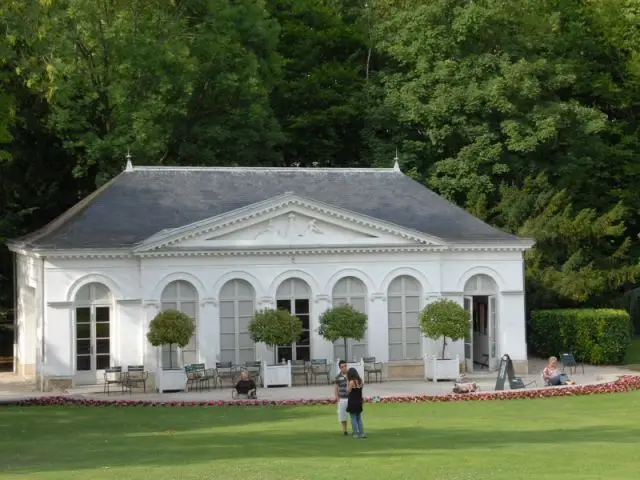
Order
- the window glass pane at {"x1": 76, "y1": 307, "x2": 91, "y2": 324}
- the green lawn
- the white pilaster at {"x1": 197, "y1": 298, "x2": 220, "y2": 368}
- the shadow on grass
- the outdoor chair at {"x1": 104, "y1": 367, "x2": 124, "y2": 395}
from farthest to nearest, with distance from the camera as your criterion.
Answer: the white pilaster at {"x1": 197, "y1": 298, "x2": 220, "y2": 368} → the window glass pane at {"x1": 76, "y1": 307, "x2": 91, "y2": 324} → the outdoor chair at {"x1": 104, "y1": 367, "x2": 124, "y2": 395} → the shadow on grass → the green lawn

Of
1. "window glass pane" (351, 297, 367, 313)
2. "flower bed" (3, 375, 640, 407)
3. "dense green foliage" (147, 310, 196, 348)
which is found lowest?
"flower bed" (3, 375, 640, 407)

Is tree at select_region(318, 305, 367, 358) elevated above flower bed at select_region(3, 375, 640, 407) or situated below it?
above

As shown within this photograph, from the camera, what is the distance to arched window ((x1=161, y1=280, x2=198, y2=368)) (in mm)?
36812

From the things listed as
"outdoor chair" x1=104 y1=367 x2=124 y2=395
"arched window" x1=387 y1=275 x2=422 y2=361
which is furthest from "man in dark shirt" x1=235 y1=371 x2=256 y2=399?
"arched window" x1=387 y1=275 x2=422 y2=361

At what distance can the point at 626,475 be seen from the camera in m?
18.1

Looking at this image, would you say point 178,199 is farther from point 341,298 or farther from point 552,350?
point 552,350

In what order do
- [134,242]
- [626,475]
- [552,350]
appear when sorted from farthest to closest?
1. [552,350]
2. [134,242]
3. [626,475]

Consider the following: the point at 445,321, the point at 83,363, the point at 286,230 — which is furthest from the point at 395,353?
the point at 83,363

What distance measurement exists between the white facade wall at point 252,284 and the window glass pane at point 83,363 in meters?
0.34

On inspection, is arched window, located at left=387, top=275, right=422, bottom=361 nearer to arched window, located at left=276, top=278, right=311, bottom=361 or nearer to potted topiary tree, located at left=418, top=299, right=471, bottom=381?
potted topiary tree, located at left=418, top=299, right=471, bottom=381

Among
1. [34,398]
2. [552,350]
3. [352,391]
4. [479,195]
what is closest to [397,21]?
[479,195]

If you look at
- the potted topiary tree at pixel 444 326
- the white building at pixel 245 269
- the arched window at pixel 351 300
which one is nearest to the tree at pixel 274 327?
the white building at pixel 245 269

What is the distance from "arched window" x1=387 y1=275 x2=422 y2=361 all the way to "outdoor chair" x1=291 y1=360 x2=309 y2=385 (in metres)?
3.04

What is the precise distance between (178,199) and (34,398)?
9462mm
